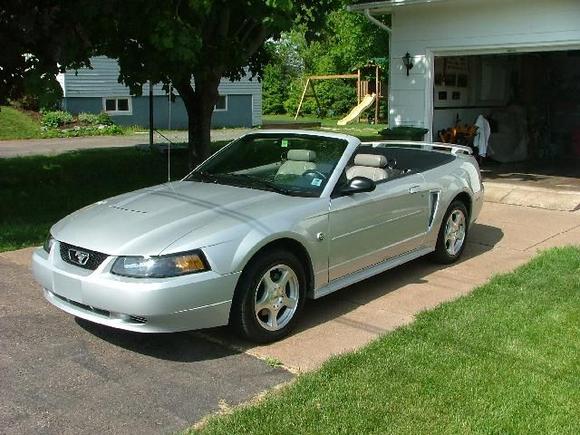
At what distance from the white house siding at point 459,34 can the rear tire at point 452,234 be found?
17.6 ft

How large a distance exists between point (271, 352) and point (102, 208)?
67.4 inches

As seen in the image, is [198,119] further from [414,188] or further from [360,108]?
[360,108]

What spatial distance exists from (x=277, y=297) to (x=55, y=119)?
22633mm

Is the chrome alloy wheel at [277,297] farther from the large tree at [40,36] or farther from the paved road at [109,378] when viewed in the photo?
the large tree at [40,36]

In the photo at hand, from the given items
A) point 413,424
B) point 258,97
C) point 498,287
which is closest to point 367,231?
point 498,287

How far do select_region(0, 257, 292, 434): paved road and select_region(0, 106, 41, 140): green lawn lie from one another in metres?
19.4

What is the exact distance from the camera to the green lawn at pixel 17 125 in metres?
22.9

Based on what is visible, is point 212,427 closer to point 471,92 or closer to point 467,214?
point 467,214

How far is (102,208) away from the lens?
16.6 ft

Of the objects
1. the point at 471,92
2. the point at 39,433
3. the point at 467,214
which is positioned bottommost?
the point at 39,433

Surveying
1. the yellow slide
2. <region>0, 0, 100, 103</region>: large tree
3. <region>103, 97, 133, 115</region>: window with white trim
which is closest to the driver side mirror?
<region>0, 0, 100, 103</region>: large tree

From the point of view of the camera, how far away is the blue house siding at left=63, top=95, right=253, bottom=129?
27.3 metres

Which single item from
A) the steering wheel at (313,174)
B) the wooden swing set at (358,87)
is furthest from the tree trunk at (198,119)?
the wooden swing set at (358,87)

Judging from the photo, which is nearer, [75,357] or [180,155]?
[75,357]
